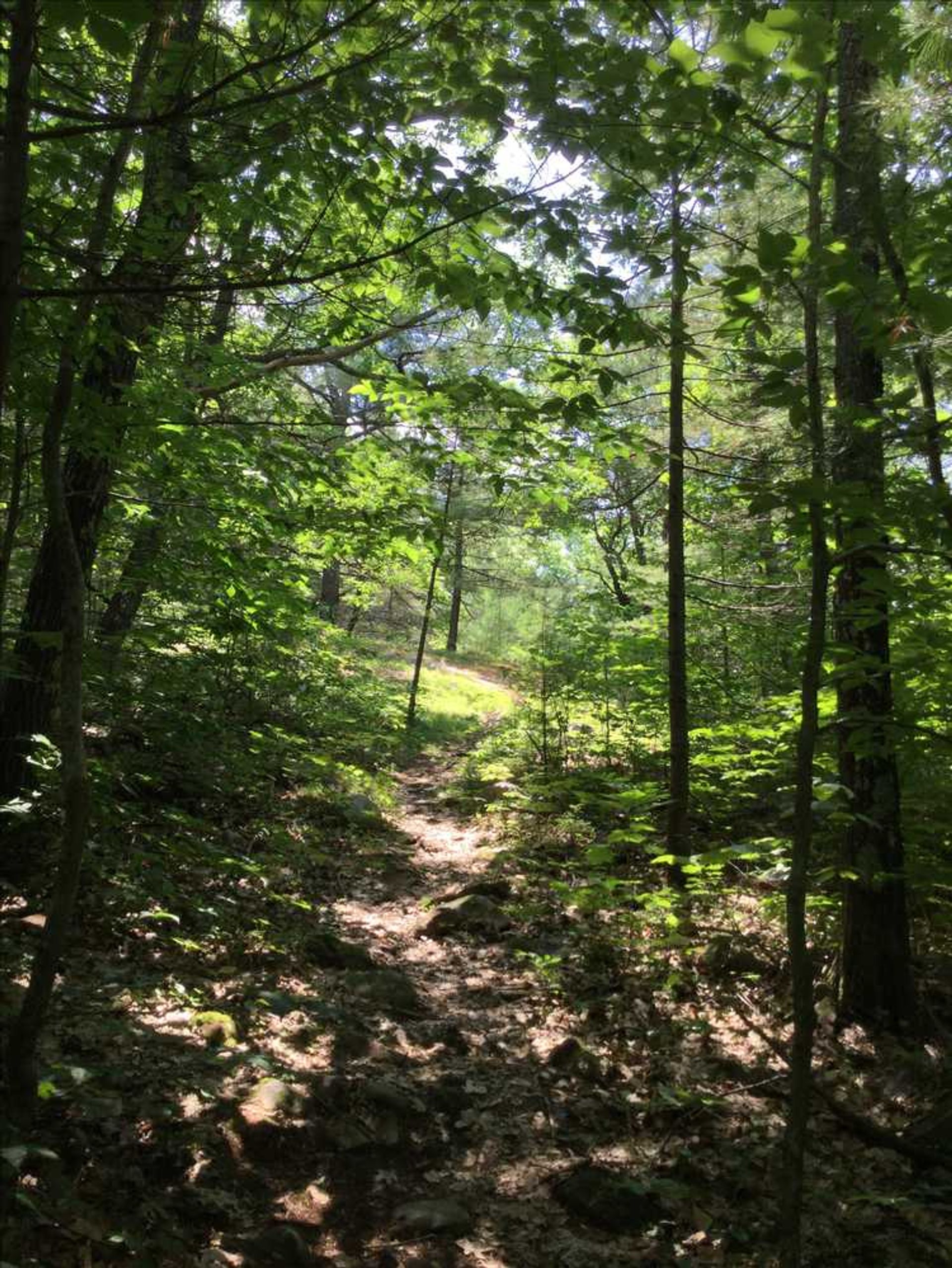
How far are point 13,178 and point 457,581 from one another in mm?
23669

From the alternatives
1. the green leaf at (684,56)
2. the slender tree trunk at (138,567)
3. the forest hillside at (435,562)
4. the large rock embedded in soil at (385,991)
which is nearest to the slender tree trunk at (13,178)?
the forest hillside at (435,562)

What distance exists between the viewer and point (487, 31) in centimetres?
290

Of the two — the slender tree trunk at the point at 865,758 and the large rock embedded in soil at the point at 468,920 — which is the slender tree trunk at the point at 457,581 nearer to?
the large rock embedded in soil at the point at 468,920

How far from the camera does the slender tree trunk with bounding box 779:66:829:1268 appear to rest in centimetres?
283

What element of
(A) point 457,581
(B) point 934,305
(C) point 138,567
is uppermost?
(A) point 457,581

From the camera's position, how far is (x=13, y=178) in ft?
6.41

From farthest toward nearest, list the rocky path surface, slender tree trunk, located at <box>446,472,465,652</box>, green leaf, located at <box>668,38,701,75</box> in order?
slender tree trunk, located at <box>446,472,465,652</box>, the rocky path surface, green leaf, located at <box>668,38,701,75</box>

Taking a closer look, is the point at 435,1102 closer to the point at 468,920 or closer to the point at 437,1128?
the point at 437,1128

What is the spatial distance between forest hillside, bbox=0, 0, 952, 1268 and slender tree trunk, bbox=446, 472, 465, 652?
7.24 metres

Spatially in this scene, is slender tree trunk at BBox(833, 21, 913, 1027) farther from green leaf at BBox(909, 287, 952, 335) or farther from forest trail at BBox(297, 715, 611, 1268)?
forest trail at BBox(297, 715, 611, 1268)

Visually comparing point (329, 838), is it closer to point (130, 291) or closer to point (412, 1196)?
point (412, 1196)

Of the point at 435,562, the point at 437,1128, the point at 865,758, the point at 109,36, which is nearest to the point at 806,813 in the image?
the point at 865,758

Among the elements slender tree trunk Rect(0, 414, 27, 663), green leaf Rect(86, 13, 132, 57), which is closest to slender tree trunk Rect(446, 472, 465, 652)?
slender tree trunk Rect(0, 414, 27, 663)

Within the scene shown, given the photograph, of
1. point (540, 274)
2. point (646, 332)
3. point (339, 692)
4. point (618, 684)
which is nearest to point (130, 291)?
point (646, 332)
